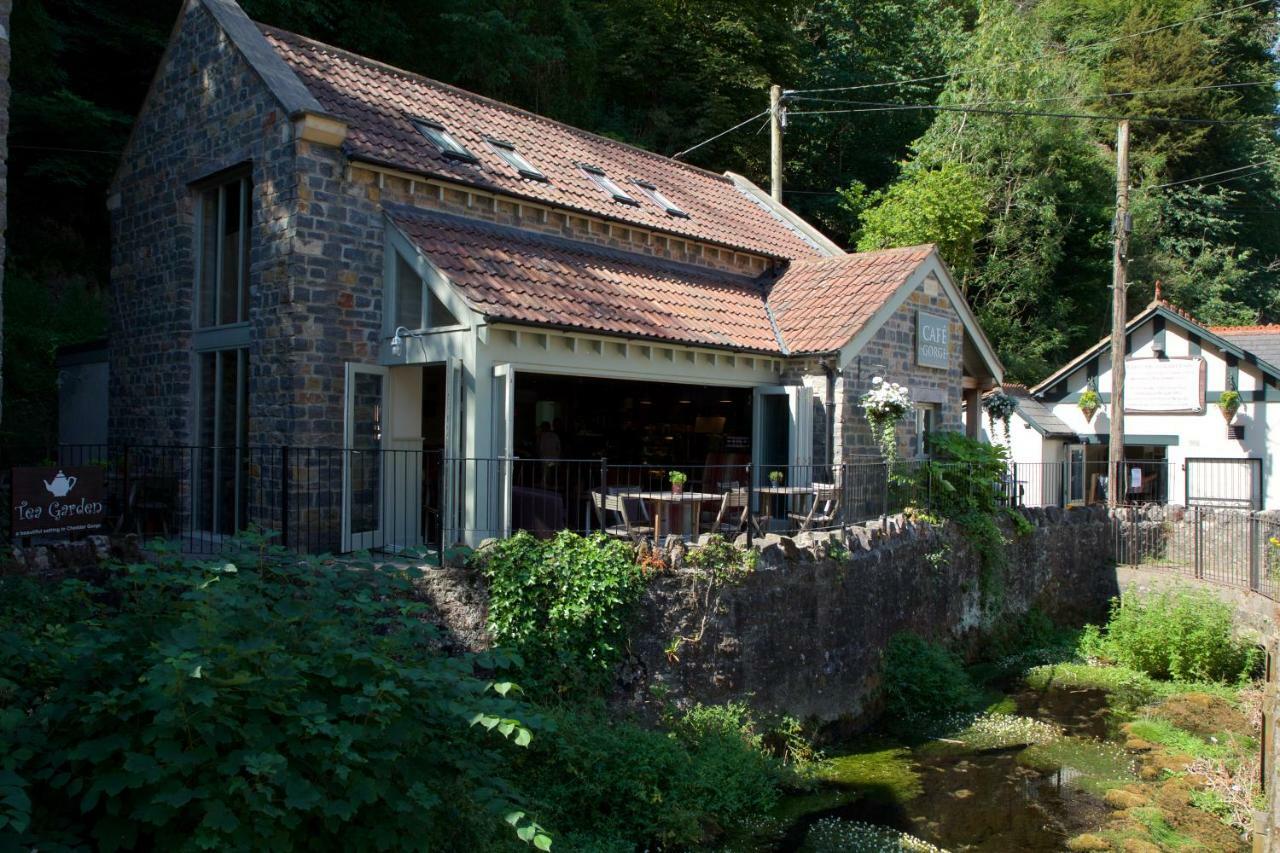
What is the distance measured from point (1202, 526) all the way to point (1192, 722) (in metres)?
6.26

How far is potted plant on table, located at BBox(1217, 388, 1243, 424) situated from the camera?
842 inches

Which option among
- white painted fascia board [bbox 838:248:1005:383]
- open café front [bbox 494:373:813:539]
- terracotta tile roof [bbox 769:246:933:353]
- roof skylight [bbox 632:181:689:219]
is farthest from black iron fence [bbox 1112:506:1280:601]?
roof skylight [bbox 632:181:689:219]

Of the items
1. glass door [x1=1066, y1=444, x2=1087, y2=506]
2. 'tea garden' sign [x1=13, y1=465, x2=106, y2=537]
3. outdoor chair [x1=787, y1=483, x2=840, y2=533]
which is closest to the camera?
'tea garden' sign [x1=13, y1=465, x2=106, y2=537]

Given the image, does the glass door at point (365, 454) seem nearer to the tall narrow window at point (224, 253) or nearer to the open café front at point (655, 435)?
the open café front at point (655, 435)

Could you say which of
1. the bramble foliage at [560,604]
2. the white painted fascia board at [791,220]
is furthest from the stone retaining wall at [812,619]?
the white painted fascia board at [791,220]

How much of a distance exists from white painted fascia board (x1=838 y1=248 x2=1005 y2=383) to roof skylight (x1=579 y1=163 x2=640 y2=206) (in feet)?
14.2

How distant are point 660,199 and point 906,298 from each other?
183 inches

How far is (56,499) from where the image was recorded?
8.64 m

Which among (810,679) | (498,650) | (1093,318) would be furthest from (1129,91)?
(498,650)

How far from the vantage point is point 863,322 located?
13.9 m

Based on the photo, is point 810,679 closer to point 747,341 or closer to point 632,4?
point 747,341

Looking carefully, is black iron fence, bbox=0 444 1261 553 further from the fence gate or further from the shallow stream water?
the fence gate

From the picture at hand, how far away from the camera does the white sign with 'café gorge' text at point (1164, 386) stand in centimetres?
2233

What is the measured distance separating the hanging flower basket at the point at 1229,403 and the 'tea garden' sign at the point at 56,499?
22507 millimetres
